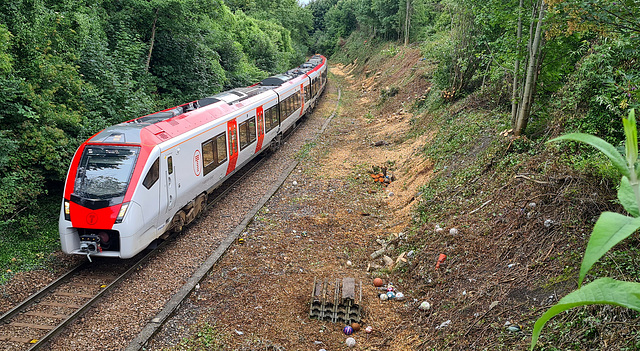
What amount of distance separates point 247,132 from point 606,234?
13.3 m

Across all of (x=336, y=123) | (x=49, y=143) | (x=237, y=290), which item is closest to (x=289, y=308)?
(x=237, y=290)

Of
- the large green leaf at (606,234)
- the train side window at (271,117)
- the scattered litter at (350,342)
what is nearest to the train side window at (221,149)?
the train side window at (271,117)

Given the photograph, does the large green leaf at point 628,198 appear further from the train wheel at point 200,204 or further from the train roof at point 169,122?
the train wheel at point 200,204

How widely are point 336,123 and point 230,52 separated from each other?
7.81m

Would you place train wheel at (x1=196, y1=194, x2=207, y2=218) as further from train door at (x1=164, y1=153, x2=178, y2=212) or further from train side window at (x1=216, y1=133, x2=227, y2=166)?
train door at (x1=164, y1=153, x2=178, y2=212)

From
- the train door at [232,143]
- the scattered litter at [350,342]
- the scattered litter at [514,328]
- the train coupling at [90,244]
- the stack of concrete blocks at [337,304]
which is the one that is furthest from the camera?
the train door at [232,143]

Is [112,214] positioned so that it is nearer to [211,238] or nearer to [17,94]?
[211,238]

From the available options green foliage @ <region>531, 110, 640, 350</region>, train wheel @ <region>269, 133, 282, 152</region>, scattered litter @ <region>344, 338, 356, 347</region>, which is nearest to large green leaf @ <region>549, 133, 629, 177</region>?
green foliage @ <region>531, 110, 640, 350</region>

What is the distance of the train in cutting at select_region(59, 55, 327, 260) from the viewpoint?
26.8 feet

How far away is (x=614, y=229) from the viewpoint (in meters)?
1.07

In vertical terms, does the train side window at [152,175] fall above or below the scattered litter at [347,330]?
above

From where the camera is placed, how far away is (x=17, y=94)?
9867mm

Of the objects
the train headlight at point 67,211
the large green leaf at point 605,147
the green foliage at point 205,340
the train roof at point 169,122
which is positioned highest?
the large green leaf at point 605,147

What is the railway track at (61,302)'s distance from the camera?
6609mm
